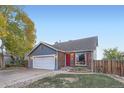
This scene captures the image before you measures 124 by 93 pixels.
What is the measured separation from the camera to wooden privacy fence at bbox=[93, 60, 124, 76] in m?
20.1

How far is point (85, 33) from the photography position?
30078 millimetres

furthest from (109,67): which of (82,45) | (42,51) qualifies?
(42,51)

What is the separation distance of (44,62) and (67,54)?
10.6ft

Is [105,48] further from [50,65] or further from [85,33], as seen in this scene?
[50,65]

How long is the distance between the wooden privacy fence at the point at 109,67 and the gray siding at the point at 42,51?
261 inches

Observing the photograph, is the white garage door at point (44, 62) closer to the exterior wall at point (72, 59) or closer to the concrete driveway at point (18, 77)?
the exterior wall at point (72, 59)

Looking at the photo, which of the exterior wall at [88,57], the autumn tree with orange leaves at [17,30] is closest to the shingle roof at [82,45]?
the exterior wall at [88,57]

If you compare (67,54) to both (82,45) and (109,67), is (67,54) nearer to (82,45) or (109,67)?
(82,45)

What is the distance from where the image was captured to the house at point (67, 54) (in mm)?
25484

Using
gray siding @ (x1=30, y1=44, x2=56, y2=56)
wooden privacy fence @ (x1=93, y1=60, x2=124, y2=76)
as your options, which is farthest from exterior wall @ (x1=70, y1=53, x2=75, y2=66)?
wooden privacy fence @ (x1=93, y1=60, x2=124, y2=76)

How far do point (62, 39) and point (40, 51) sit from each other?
6.23 metres

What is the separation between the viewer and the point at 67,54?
27.6m

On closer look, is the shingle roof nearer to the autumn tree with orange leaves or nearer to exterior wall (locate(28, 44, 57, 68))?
exterior wall (locate(28, 44, 57, 68))

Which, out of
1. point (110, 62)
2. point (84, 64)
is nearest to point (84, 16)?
point (110, 62)
